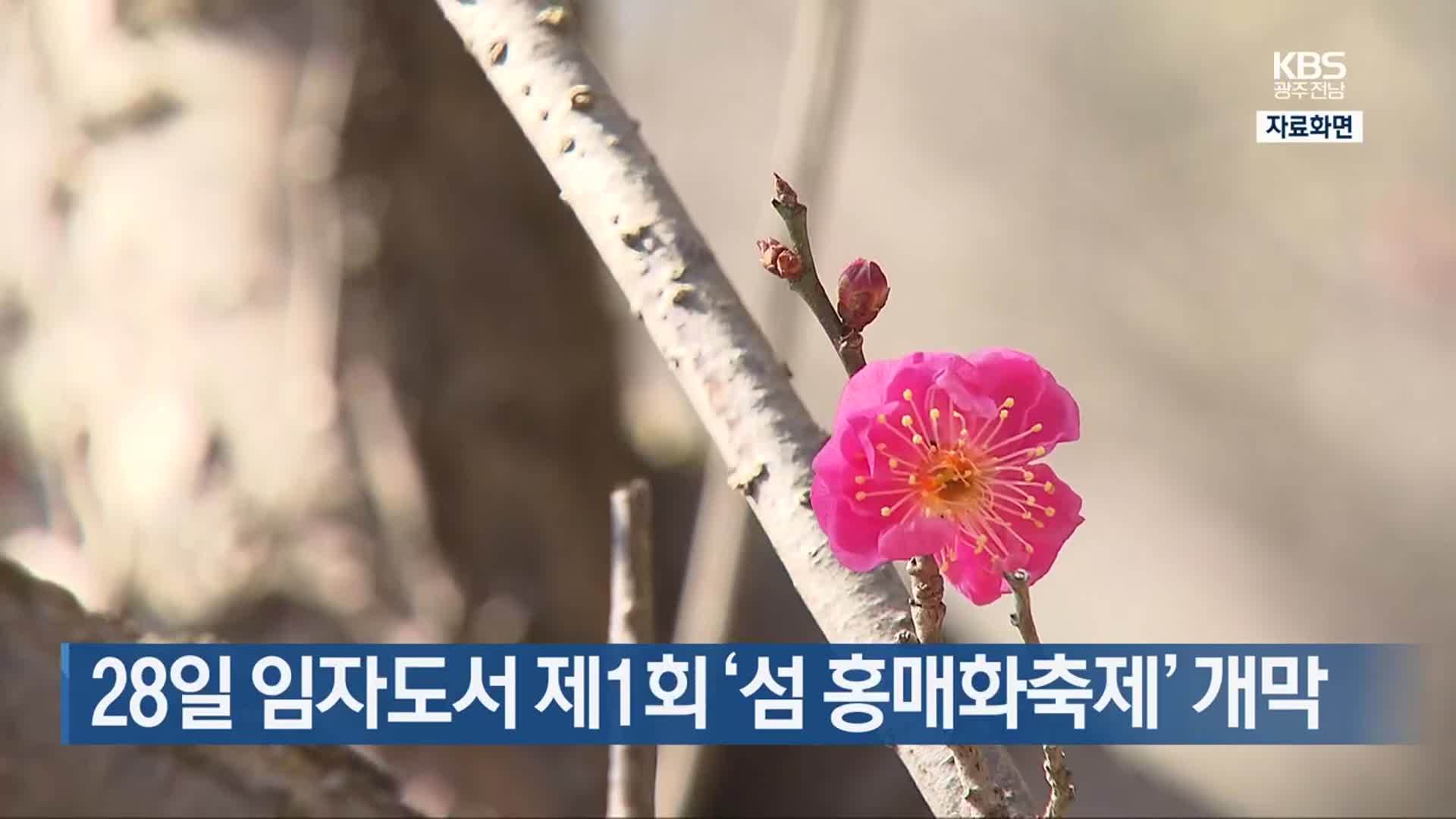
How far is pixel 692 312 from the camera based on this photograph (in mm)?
332

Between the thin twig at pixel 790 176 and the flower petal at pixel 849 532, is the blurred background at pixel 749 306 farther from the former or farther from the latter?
the flower petal at pixel 849 532

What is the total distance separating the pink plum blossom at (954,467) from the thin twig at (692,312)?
47mm

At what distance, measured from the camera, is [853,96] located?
1382mm

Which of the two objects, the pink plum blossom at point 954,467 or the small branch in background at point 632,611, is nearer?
the pink plum blossom at point 954,467

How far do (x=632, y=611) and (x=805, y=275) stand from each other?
19cm

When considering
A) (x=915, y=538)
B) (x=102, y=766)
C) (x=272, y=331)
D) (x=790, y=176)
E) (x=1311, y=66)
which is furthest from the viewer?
(x=1311, y=66)

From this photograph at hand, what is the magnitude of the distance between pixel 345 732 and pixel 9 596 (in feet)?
0.34

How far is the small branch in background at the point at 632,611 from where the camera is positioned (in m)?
0.42

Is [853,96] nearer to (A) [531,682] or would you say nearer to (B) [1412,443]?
(B) [1412,443]

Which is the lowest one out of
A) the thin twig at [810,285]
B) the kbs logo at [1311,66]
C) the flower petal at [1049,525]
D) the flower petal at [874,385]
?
the flower petal at [1049,525]

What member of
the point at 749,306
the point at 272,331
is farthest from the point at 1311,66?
the point at 272,331

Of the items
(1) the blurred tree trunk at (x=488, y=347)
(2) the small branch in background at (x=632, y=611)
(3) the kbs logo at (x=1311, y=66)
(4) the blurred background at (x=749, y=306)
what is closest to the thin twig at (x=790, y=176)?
(4) the blurred background at (x=749, y=306)
